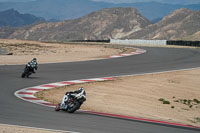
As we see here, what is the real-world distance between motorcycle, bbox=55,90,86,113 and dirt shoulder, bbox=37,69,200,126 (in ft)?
4.36

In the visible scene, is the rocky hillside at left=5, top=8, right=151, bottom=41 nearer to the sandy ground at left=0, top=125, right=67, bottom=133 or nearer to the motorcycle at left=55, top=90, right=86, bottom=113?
the motorcycle at left=55, top=90, right=86, bottom=113

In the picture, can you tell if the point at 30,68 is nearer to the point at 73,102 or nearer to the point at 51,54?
the point at 73,102

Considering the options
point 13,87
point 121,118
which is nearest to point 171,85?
point 13,87

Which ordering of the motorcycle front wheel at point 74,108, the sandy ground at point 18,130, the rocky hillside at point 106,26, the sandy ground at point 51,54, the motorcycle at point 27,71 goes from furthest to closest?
1. the rocky hillside at point 106,26
2. the sandy ground at point 51,54
3. the motorcycle at point 27,71
4. the motorcycle front wheel at point 74,108
5. the sandy ground at point 18,130

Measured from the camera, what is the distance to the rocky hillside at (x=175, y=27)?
13700cm

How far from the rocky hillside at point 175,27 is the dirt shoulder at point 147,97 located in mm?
111892

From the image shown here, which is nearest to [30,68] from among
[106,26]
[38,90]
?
[38,90]

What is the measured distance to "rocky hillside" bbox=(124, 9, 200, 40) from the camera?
13700 cm

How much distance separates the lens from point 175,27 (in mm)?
143375

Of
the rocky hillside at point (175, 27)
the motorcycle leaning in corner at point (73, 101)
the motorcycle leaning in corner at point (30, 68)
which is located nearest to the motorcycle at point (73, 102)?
the motorcycle leaning in corner at point (73, 101)

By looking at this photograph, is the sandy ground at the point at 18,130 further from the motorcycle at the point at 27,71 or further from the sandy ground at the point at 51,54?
the sandy ground at the point at 51,54

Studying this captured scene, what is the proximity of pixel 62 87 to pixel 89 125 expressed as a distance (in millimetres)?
8263

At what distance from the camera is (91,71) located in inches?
1037

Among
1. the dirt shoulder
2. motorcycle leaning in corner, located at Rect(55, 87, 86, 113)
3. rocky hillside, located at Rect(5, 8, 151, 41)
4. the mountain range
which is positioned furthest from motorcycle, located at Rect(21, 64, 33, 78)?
rocky hillside, located at Rect(5, 8, 151, 41)
